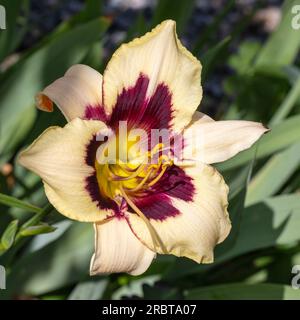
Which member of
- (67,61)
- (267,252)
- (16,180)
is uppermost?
(67,61)

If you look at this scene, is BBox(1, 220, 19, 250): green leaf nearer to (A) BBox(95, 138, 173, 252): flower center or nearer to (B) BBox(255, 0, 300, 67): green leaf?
(A) BBox(95, 138, 173, 252): flower center

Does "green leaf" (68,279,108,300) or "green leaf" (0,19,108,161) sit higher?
"green leaf" (0,19,108,161)

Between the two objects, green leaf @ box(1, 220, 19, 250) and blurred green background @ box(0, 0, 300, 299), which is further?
blurred green background @ box(0, 0, 300, 299)

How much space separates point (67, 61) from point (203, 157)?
51 cm

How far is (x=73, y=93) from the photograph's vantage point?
110 cm

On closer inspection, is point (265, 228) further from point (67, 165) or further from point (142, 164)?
point (67, 165)

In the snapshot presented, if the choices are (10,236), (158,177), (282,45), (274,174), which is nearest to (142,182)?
(158,177)

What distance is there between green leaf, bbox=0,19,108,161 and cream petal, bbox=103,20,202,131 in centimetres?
44

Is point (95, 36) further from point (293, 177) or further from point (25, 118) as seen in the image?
point (293, 177)

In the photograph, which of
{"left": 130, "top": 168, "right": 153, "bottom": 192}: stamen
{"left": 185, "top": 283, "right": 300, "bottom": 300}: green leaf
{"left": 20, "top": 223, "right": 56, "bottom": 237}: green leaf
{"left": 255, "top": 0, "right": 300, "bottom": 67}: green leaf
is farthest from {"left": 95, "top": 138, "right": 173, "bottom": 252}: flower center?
{"left": 255, "top": 0, "right": 300, "bottom": 67}: green leaf

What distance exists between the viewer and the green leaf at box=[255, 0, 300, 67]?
5.98ft

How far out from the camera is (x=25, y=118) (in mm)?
1649

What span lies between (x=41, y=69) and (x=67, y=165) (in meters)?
0.54

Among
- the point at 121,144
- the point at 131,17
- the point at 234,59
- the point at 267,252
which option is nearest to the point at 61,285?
the point at 121,144
